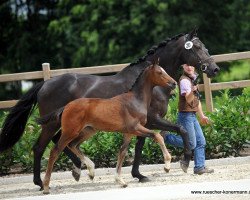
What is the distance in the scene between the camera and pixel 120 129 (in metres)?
10.0

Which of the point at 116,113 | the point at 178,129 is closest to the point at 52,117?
the point at 116,113

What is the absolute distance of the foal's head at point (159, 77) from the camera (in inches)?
396

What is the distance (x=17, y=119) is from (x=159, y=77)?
8.14 ft

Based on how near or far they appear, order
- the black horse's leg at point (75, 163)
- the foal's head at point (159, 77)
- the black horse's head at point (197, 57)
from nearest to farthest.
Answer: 1. the foal's head at point (159, 77)
2. the black horse's leg at point (75, 163)
3. the black horse's head at point (197, 57)

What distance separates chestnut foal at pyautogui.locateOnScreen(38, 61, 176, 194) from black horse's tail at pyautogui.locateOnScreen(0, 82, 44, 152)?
1.32 metres

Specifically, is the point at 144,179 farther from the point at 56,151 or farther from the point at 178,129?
the point at 56,151

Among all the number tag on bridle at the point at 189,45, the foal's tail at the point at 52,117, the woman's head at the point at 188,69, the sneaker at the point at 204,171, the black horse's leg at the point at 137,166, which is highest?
the number tag on bridle at the point at 189,45

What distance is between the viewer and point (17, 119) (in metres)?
11.5

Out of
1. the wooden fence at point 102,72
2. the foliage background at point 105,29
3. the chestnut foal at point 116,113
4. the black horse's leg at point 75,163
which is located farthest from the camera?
the foliage background at point 105,29

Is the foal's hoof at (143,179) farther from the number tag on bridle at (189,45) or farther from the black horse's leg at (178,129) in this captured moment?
the number tag on bridle at (189,45)

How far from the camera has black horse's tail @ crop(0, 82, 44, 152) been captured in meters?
11.5

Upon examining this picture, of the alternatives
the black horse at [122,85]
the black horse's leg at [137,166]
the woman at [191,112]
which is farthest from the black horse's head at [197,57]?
the black horse's leg at [137,166]

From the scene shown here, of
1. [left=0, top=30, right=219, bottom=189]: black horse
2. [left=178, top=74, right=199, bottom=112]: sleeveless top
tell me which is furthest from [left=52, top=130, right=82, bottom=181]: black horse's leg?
[left=178, top=74, right=199, bottom=112]: sleeveless top

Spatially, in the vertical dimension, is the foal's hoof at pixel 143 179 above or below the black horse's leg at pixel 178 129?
below
